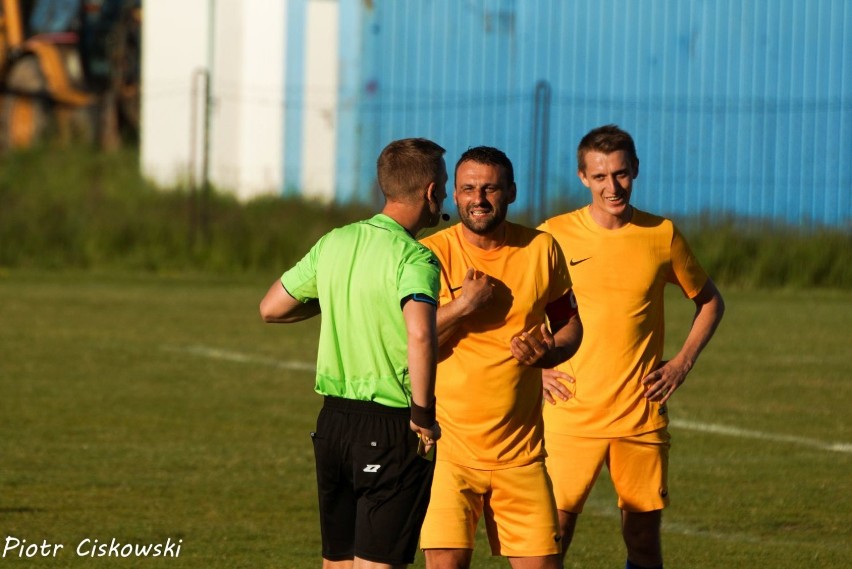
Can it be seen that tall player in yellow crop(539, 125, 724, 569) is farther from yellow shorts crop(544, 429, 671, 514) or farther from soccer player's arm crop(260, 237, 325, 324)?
soccer player's arm crop(260, 237, 325, 324)

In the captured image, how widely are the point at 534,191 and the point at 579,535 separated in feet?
53.1

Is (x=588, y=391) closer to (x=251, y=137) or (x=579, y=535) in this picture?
(x=579, y=535)

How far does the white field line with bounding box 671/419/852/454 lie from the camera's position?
10.9 m

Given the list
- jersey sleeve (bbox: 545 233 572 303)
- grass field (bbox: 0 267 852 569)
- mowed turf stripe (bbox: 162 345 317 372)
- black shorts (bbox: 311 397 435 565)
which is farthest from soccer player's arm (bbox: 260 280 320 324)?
mowed turf stripe (bbox: 162 345 317 372)

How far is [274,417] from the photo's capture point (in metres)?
11.8

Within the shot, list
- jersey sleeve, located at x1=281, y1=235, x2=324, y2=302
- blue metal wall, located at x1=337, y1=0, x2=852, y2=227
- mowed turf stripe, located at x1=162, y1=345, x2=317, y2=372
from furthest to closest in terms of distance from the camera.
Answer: blue metal wall, located at x1=337, y1=0, x2=852, y2=227 < mowed turf stripe, located at x1=162, y1=345, x2=317, y2=372 < jersey sleeve, located at x1=281, y1=235, x2=324, y2=302

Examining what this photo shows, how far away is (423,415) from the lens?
207 inches

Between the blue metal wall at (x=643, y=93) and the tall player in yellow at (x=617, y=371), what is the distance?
16.5 meters

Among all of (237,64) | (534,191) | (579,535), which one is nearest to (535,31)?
(534,191)

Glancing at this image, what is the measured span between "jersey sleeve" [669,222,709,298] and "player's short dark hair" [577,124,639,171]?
36 centimetres

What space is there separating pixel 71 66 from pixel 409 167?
30590 mm

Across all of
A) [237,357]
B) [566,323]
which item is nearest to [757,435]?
[237,357]

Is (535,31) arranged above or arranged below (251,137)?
above

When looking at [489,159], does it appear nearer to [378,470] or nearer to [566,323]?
[566,323]
